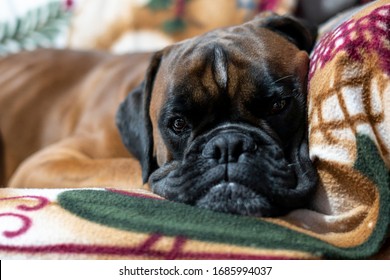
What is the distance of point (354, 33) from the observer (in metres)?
1.31

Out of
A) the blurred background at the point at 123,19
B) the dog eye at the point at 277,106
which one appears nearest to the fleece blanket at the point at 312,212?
the dog eye at the point at 277,106

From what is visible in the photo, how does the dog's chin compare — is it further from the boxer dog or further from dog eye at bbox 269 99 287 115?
dog eye at bbox 269 99 287 115

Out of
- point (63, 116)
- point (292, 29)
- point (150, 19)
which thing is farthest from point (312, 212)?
point (150, 19)

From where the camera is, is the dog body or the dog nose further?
the dog body

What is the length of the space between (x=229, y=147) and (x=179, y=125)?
24cm

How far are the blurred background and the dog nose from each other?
1.40 metres

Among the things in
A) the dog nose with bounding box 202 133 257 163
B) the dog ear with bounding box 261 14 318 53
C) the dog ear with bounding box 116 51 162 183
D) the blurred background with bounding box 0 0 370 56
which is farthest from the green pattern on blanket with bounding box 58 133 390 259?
the blurred background with bounding box 0 0 370 56

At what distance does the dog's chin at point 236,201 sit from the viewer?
4.29 ft

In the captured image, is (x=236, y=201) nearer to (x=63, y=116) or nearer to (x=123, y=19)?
(x=63, y=116)

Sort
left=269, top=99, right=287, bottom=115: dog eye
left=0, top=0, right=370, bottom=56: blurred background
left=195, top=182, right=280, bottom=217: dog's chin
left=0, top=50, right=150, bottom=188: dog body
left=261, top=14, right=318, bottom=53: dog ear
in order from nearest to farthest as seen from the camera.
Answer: left=195, top=182, right=280, bottom=217: dog's chin, left=269, top=99, right=287, bottom=115: dog eye, left=261, top=14, right=318, bottom=53: dog ear, left=0, top=50, right=150, bottom=188: dog body, left=0, top=0, right=370, bottom=56: blurred background

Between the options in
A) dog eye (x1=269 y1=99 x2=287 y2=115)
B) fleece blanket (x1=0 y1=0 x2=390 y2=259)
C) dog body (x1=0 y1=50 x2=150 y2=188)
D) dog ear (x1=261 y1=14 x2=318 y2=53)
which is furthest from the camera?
dog body (x1=0 y1=50 x2=150 y2=188)

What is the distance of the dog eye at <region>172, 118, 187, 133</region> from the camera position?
158 cm

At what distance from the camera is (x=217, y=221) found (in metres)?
1.24

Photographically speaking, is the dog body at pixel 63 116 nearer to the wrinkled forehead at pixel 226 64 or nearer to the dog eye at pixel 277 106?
the wrinkled forehead at pixel 226 64
